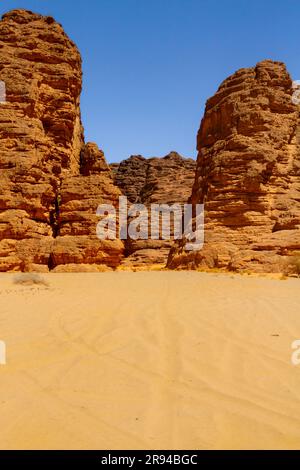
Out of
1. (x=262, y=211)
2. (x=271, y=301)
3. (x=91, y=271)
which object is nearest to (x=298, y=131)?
(x=262, y=211)

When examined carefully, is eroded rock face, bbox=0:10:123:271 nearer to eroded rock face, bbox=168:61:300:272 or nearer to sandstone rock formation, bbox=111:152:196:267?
eroded rock face, bbox=168:61:300:272

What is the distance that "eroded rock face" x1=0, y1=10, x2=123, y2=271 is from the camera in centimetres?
1900

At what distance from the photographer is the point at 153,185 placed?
48.7 metres

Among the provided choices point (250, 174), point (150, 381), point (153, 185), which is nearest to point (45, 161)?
point (250, 174)

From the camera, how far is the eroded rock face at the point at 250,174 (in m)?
17.7

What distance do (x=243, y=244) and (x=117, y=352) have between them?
50.9 feet

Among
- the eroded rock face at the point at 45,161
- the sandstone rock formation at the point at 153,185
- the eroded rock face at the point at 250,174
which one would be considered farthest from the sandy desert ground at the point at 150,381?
the sandstone rock formation at the point at 153,185

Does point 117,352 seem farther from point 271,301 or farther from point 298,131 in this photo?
point 298,131

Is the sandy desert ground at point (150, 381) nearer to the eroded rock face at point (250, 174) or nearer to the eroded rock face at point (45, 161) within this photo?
the eroded rock face at point (250, 174)

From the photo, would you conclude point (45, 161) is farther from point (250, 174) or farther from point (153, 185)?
point (153, 185)

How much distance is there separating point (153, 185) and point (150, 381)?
4649 cm

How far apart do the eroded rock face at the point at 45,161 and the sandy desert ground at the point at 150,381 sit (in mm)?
14181

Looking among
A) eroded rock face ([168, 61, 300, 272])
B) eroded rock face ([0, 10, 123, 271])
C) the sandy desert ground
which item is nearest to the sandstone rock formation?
eroded rock face ([0, 10, 123, 271])

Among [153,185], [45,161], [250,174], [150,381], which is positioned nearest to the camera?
[150,381]
